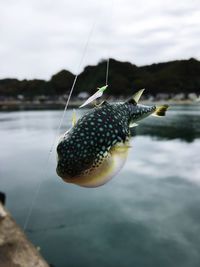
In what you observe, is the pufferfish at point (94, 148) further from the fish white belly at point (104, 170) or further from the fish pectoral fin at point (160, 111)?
the fish pectoral fin at point (160, 111)

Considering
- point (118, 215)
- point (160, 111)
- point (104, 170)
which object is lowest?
point (118, 215)

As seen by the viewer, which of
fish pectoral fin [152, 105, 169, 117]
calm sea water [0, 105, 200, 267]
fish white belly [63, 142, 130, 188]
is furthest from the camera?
calm sea water [0, 105, 200, 267]

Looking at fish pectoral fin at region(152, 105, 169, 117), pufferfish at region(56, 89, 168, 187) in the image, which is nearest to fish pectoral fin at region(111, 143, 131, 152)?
pufferfish at region(56, 89, 168, 187)

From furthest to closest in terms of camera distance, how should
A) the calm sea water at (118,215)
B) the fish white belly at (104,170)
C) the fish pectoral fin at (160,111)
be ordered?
the calm sea water at (118,215), the fish pectoral fin at (160,111), the fish white belly at (104,170)

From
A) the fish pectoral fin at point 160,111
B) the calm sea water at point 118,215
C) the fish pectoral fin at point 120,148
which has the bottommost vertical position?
the calm sea water at point 118,215

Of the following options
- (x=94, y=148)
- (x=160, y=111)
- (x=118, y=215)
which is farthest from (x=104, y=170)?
(x=118, y=215)

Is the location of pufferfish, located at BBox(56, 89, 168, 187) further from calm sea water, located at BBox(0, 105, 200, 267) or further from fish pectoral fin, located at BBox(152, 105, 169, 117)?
calm sea water, located at BBox(0, 105, 200, 267)

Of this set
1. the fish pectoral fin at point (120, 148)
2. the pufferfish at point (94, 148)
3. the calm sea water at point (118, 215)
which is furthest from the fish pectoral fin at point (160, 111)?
the calm sea water at point (118, 215)

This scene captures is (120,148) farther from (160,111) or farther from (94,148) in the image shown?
(160,111)
